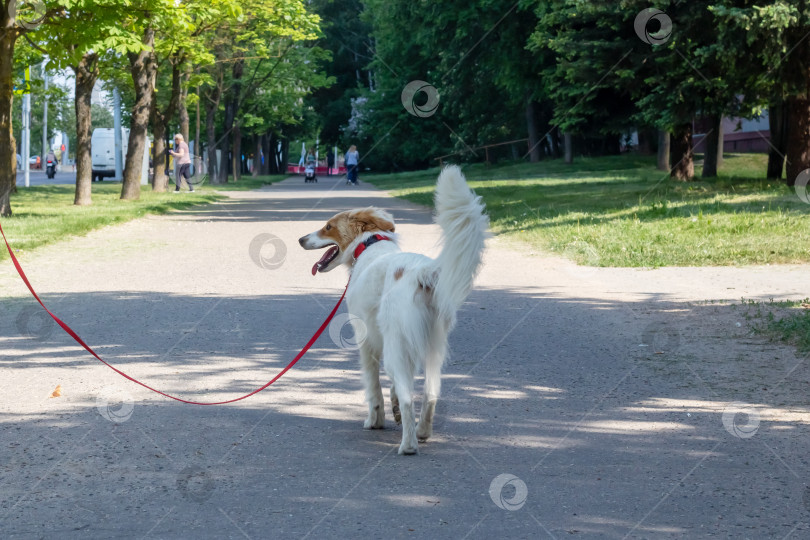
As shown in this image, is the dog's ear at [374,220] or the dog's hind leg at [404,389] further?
the dog's ear at [374,220]

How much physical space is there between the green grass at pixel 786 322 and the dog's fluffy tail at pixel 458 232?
384cm

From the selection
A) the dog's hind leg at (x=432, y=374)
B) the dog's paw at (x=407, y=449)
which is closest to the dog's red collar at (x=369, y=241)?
the dog's hind leg at (x=432, y=374)

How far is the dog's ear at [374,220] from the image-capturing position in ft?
19.2

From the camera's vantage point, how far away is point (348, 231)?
590cm

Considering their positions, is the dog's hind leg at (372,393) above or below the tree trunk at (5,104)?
below

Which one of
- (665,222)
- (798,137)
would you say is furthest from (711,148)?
(665,222)

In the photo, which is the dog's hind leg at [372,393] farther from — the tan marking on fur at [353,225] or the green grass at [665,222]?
the green grass at [665,222]

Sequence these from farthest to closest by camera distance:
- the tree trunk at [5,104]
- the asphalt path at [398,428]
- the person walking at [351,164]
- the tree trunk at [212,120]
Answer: the person walking at [351,164] → the tree trunk at [212,120] → the tree trunk at [5,104] → the asphalt path at [398,428]

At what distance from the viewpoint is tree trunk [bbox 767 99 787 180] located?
25781 millimetres

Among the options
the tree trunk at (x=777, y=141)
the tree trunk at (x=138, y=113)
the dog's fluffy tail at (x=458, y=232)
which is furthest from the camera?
the tree trunk at (x=138, y=113)

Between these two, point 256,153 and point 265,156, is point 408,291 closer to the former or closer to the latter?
point 256,153

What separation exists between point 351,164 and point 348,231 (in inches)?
1666

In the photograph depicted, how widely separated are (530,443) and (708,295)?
5.79 m

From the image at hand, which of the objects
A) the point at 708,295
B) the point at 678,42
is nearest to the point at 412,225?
the point at 678,42
